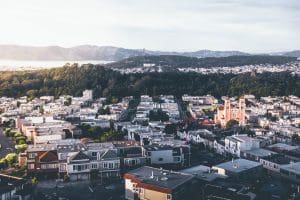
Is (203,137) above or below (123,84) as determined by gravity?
below

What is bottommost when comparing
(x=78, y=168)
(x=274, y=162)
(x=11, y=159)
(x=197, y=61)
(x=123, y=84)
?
(x=11, y=159)

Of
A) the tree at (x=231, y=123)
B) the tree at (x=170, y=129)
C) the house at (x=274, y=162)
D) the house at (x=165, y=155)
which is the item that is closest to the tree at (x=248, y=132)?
the tree at (x=231, y=123)

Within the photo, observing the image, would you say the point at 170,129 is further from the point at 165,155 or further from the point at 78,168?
the point at 78,168

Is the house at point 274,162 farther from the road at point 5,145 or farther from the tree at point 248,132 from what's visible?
the road at point 5,145

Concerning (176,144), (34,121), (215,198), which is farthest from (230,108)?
(215,198)

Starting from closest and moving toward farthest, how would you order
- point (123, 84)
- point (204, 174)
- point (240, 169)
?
point (204, 174) → point (240, 169) → point (123, 84)

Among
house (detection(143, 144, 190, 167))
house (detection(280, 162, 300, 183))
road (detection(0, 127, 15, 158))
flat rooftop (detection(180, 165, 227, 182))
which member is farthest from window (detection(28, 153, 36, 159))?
house (detection(280, 162, 300, 183))

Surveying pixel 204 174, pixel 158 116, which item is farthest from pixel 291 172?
pixel 158 116
